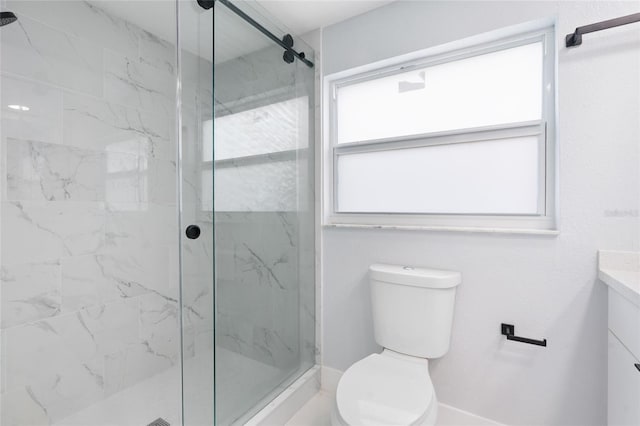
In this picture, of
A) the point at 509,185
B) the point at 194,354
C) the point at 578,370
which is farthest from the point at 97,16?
the point at 578,370

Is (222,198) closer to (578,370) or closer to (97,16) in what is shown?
(97,16)

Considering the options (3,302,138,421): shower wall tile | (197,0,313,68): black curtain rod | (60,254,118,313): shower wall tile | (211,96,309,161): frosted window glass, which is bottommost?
(3,302,138,421): shower wall tile

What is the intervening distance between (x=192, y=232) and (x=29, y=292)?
0.92m

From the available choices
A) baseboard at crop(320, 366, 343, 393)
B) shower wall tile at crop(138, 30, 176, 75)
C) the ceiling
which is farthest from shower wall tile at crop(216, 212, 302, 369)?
shower wall tile at crop(138, 30, 176, 75)

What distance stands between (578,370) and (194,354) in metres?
1.63

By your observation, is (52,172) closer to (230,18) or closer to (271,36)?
(230,18)

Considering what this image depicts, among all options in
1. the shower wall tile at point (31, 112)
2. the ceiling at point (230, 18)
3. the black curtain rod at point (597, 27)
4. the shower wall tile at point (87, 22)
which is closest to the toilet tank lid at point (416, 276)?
the black curtain rod at point (597, 27)

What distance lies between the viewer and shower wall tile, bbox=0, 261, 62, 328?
1.36m

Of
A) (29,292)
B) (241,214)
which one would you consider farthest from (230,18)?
(29,292)

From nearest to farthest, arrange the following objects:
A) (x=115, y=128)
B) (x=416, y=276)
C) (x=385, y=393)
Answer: (x=385, y=393) < (x=416, y=276) < (x=115, y=128)

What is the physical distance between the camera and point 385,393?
3.82 ft

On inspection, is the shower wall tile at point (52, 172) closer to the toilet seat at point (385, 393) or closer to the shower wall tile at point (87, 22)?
the shower wall tile at point (87, 22)

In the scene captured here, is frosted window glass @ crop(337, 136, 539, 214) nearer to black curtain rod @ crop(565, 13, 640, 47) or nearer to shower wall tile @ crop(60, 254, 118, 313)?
black curtain rod @ crop(565, 13, 640, 47)

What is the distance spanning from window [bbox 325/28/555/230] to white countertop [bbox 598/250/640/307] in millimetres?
230
